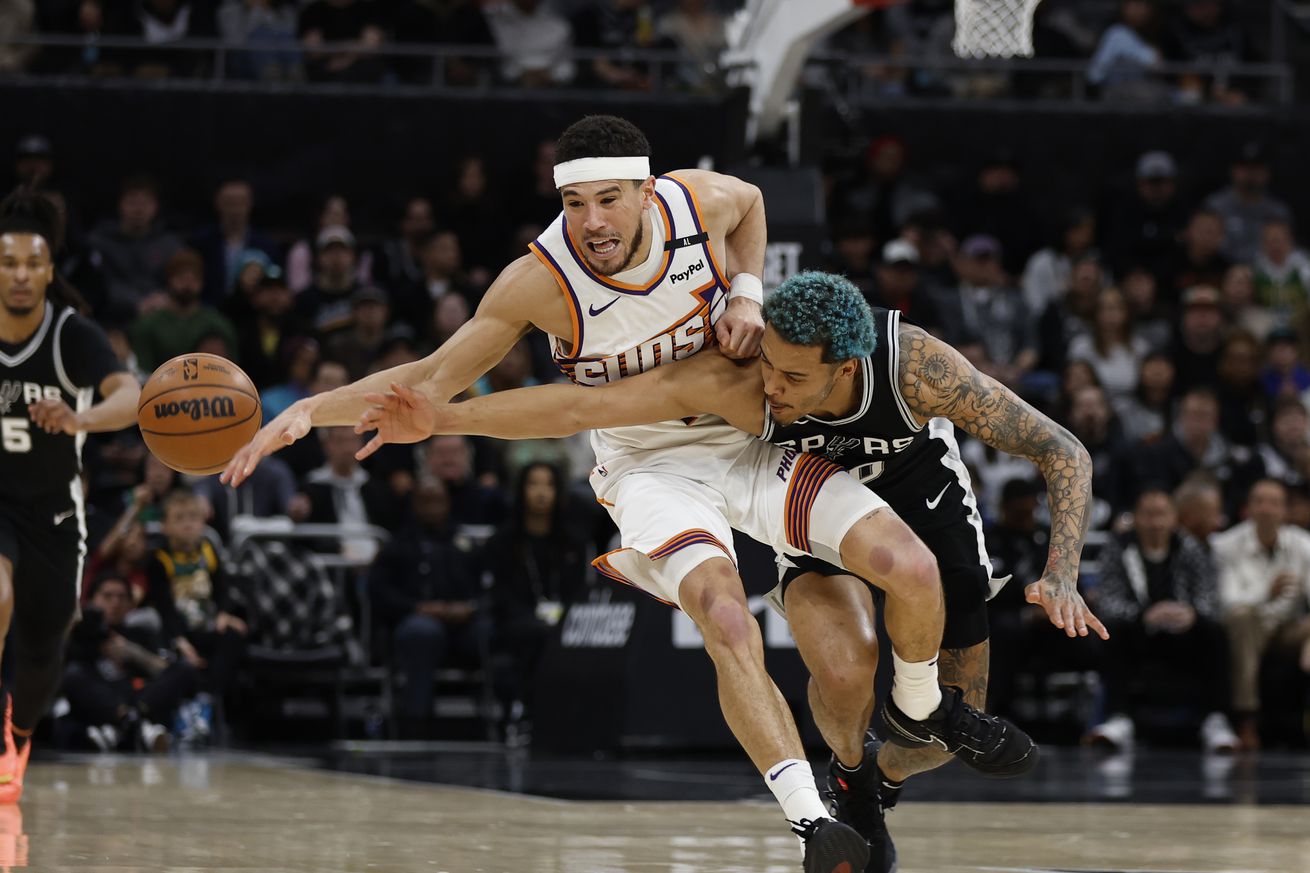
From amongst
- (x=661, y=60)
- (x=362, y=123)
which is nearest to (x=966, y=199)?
(x=661, y=60)

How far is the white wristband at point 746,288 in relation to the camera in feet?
19.2

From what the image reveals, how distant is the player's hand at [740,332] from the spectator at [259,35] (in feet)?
33.3

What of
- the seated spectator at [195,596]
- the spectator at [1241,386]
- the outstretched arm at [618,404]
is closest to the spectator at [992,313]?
the spectator at [1241,386]

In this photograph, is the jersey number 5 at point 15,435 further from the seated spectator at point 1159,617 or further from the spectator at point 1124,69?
the spectator at point 1124,69

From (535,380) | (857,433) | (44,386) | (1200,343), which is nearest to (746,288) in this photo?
(857,433)

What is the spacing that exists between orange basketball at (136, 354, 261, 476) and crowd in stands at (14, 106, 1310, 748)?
12.1ft

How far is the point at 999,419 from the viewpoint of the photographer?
558 centimetres

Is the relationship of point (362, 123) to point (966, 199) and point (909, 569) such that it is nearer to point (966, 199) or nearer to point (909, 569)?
point (966, 199)

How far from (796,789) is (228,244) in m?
9.70

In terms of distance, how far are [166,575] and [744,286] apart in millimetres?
5888

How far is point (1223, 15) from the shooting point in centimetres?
1730

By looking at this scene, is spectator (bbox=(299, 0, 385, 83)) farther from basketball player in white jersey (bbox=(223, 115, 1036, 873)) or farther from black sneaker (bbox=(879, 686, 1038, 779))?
black sneaker (bbox=(879, 686, 1038, 779))

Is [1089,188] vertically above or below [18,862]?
above

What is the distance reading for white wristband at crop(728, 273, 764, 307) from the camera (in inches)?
230
